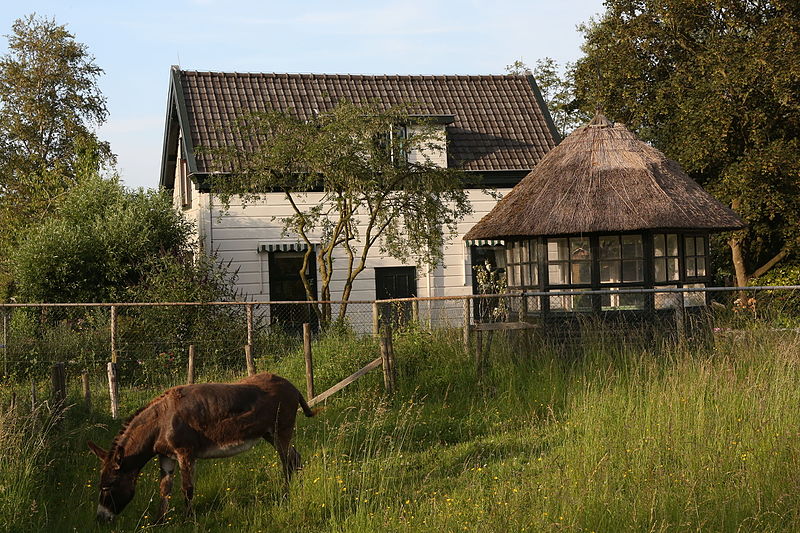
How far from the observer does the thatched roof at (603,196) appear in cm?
1716

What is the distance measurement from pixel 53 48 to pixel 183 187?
1245cm

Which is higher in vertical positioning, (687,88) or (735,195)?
(687,88)

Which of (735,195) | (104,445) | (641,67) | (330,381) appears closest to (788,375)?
(330,381)

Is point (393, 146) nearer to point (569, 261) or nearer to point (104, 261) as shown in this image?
point (569, 261)

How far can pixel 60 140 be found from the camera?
3619 centimetres

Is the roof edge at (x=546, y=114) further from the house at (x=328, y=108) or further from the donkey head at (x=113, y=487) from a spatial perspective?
the donkey head at (x=113, y=487)

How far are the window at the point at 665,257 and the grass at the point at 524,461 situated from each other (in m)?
4.98

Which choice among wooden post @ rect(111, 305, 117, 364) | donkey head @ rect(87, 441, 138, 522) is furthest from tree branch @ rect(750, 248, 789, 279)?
donkey head @ rect(87, 441, 138, 522)

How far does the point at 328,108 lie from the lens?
83.8 feet

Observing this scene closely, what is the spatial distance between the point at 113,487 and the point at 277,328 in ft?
32.8

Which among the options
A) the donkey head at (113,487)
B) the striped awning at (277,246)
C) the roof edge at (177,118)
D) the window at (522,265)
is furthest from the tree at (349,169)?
the donkey head at (113,487)

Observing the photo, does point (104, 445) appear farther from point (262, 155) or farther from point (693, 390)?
point (262, 155)

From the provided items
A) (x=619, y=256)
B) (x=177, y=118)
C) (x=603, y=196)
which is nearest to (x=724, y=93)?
(x=603, y=196)

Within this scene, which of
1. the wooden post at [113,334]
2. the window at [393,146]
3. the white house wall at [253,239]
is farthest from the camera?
the white house wall at [253,239]
